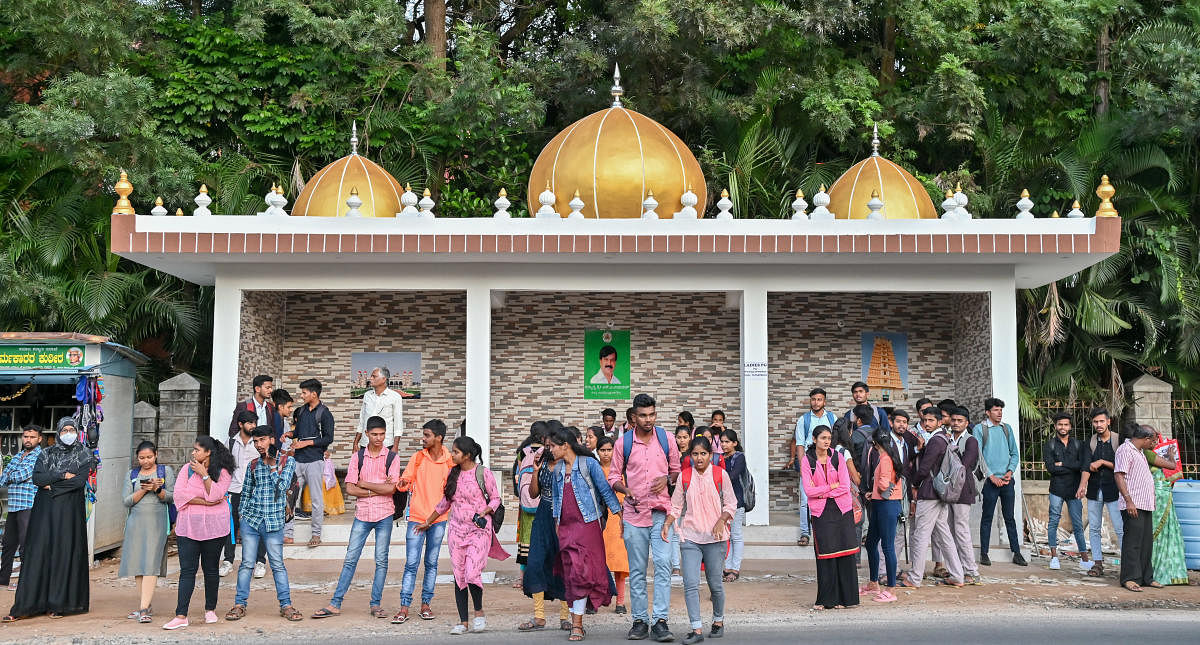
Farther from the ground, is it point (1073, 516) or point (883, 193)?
point (883, 193)

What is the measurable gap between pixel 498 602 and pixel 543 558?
4.78 ft

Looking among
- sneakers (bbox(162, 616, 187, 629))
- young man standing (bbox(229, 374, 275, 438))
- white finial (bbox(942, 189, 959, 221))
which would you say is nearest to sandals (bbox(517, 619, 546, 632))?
sneakers (bbox(162, 616, 187, 629))

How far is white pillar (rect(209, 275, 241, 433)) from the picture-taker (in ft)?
39.7

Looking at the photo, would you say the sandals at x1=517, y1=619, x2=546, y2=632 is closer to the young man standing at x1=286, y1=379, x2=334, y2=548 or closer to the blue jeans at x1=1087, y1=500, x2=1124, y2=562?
the young man standing at x1=286, y1=379, x2=334, y2=548

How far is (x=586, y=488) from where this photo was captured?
26.0ft

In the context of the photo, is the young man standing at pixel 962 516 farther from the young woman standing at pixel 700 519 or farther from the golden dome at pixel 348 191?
the golden dome at pixel 348 191

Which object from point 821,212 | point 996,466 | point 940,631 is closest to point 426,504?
point 940,631

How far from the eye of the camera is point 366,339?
573 inches

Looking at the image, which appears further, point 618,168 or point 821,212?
point 618,168

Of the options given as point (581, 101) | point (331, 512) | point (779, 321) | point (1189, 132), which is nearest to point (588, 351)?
point (779, 321)

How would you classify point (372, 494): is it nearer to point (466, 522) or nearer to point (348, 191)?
point (466, 522)

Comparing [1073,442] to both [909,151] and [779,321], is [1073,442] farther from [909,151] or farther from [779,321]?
[909,151]

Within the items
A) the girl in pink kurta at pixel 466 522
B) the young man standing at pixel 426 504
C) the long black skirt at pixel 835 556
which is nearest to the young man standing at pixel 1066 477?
the long black skirt at pixel 835 556

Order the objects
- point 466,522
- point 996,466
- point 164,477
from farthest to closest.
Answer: point 996,466
point 164,477
point 466,522
